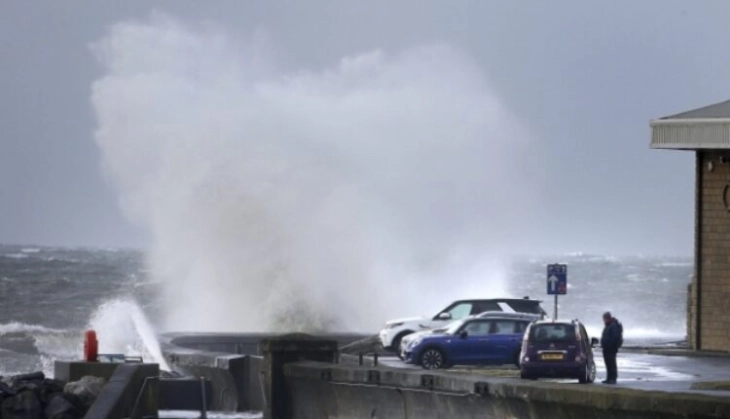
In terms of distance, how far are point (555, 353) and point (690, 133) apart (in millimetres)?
11689

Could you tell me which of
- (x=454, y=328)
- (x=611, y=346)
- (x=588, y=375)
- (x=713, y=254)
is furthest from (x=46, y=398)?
(x=713, y=254)

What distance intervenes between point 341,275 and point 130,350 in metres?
27.7

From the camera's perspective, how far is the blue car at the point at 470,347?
34.6 meters

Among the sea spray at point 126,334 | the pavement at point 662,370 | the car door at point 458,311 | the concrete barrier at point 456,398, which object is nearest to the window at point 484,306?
the car door at point 458,311

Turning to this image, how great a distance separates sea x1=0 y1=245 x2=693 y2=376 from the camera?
4762 centimetres

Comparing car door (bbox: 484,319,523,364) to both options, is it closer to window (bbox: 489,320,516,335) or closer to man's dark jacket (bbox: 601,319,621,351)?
window (bbox: 489,320,516,335)

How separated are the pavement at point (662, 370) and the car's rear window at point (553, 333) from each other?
693 mm

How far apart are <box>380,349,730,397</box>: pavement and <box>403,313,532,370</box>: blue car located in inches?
15.9

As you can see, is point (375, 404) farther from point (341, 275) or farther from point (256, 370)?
point (341, 275)

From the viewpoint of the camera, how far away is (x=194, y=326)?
218 ft

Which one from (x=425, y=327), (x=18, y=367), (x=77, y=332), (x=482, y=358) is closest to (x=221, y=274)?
(x=77, y=332)

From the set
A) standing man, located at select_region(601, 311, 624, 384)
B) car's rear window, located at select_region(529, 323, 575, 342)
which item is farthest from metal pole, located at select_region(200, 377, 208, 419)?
standing man, located at select_region(601, 311, 624, 384)

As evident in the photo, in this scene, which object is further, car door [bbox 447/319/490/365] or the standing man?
car door [bbox 447/319/490/365]

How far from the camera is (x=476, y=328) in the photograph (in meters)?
35.0
